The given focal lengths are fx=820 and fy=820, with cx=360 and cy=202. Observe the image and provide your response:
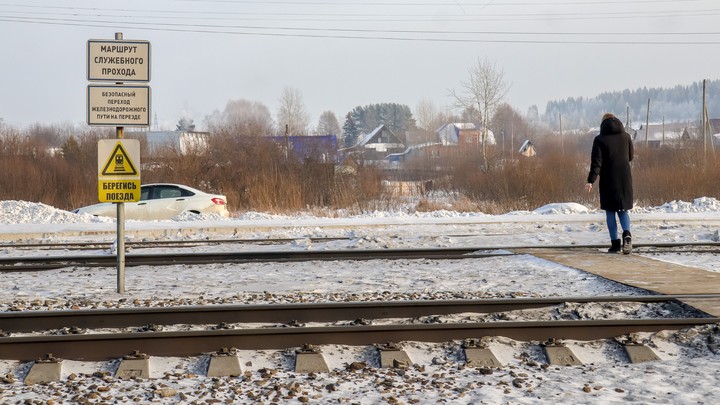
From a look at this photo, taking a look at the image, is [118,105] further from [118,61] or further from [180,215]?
[180,215]

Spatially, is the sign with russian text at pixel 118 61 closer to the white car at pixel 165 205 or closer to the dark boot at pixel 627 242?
the dark boot at pixel 627 242

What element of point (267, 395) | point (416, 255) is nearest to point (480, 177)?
point (416, 255)

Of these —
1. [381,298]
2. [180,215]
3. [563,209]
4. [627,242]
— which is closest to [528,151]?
[563,209]

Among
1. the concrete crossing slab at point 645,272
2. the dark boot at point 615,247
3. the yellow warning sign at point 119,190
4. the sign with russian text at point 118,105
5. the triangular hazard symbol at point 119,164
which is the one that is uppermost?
the sign with russian text at point 118,105

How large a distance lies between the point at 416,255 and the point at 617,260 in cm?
307

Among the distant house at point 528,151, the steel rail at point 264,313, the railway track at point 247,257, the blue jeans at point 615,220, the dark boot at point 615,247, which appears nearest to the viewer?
the steel rail at point 264,313

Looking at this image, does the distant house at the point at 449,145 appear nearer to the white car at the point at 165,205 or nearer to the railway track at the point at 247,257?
the white car at the point at 165,205

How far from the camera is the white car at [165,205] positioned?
2356 cm

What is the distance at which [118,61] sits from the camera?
9.41 m

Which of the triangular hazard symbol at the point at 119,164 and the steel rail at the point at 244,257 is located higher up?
the triangular hazard symbol at the point at 119,164

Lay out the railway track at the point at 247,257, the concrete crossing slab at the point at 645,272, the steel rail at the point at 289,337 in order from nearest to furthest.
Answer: the steel rail at the point at 289,337 → the concrete crossing slab at the point at 645,272 → the railway track at the point at 247,257

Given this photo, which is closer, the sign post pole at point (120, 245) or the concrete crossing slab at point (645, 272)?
the concrete crossing slab at point (645, 272)

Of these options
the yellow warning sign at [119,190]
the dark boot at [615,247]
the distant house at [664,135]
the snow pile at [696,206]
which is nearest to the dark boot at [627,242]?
the dark boot at [615,247]

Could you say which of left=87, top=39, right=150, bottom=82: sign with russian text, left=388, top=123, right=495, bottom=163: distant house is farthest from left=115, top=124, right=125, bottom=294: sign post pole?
left=388, top=123, right=495, bottom=163: distant house
